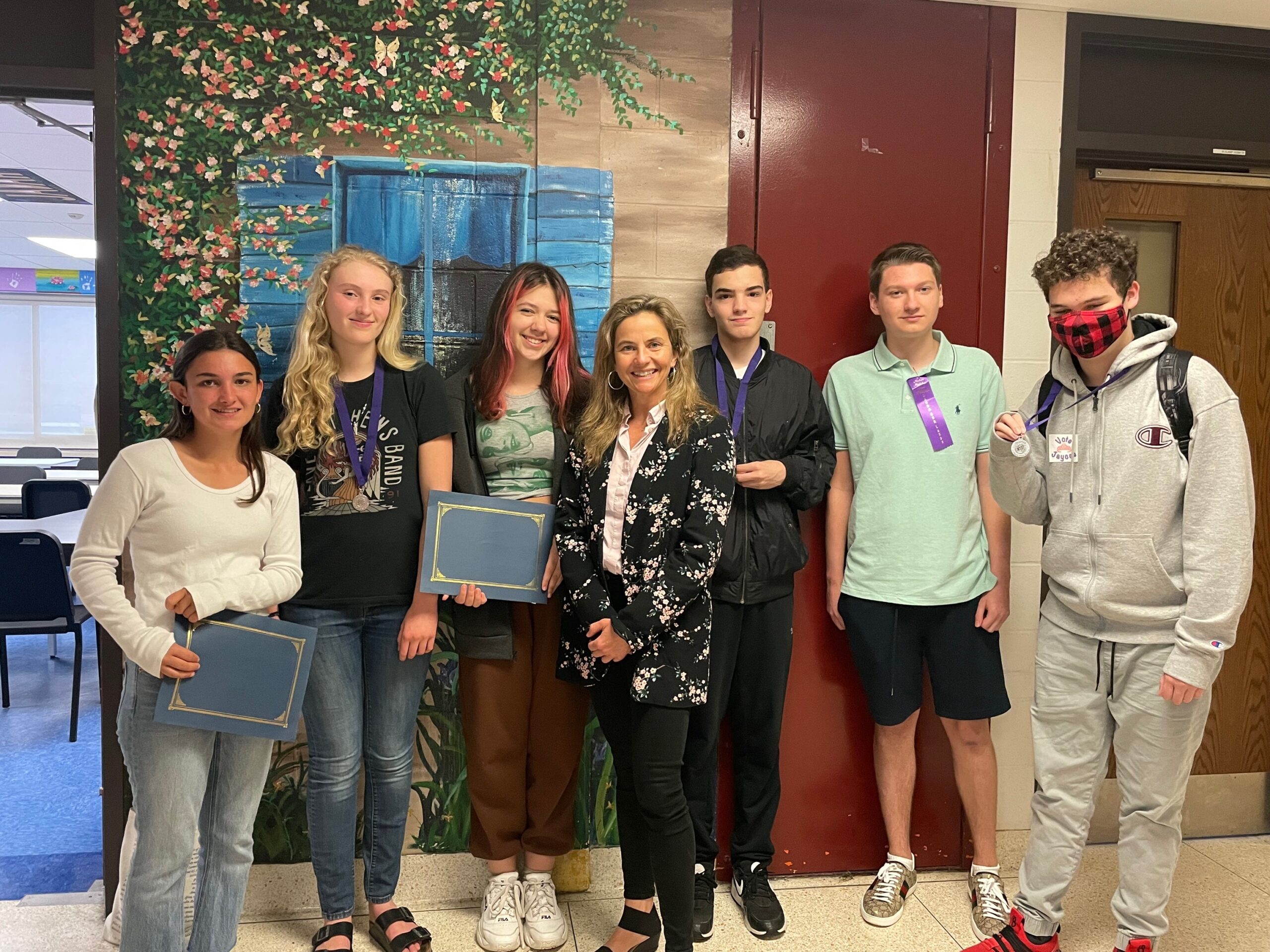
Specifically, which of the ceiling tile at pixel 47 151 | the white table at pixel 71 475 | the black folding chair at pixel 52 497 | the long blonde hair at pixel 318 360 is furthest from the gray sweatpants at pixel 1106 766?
the white table at pixel 71 475

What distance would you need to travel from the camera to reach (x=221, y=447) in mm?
1976

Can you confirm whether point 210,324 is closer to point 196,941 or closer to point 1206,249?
point 196,941

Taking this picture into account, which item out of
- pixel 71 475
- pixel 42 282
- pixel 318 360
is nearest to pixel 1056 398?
pixel 318 360

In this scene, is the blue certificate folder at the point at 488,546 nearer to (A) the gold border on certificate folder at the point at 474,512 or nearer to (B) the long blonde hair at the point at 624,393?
(A) the gold border on certificate folder at the point at 474,512

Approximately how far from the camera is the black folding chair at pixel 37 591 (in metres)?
3.79

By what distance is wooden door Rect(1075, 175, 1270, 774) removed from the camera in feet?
9.99

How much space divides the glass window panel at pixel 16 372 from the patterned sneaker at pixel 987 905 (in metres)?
12.0

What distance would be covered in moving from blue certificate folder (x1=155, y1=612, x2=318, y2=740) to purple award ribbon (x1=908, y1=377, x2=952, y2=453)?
174 cm

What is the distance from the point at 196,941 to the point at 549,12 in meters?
2.58

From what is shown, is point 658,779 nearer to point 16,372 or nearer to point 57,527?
point 57,527

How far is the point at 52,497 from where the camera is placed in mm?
5301

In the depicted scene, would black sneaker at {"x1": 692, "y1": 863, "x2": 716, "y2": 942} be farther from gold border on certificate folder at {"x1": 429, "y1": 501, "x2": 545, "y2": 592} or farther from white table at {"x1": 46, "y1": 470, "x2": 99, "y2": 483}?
white table at {"x1": 46, "y1": 470, "x2": 99, "y2": 483}

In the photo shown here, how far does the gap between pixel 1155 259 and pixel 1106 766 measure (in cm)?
185

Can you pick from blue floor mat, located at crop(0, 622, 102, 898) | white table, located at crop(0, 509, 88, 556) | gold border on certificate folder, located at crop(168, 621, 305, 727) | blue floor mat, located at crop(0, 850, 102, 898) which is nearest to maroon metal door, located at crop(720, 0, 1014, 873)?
gold border on certificate folder, located at crop(168, 621, 305, 727)
